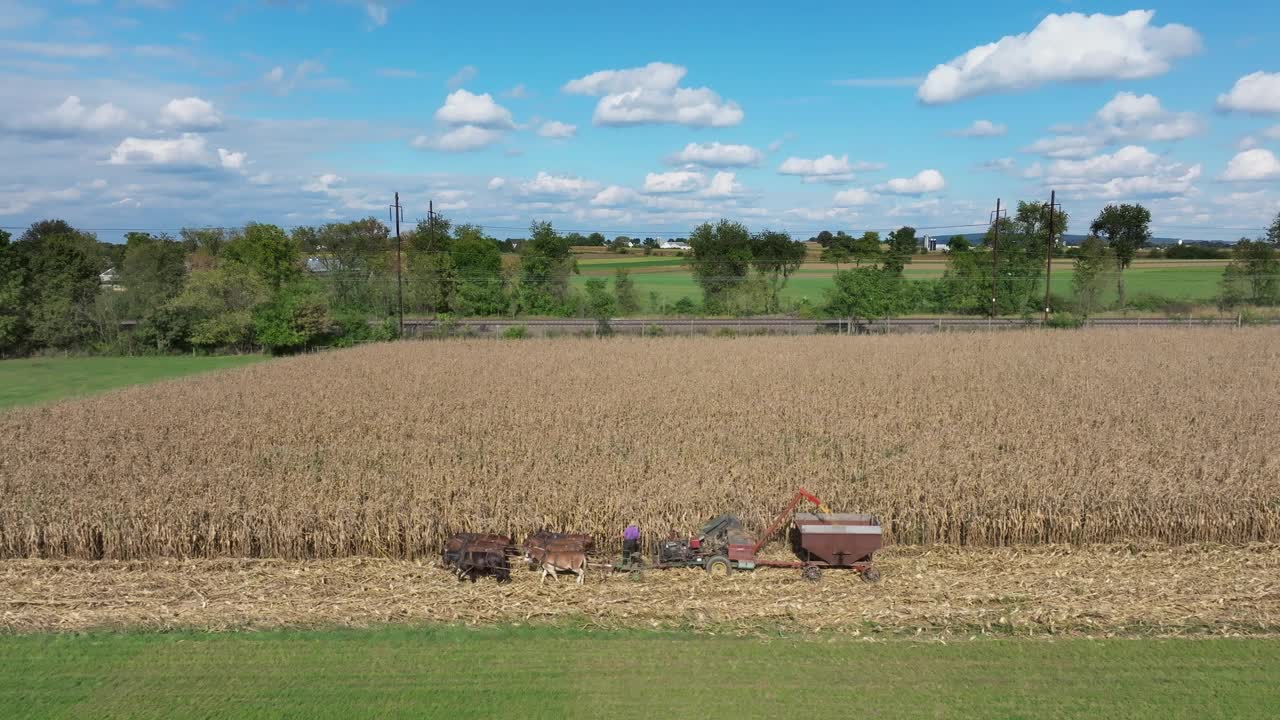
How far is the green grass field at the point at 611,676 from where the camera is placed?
8.95 metres

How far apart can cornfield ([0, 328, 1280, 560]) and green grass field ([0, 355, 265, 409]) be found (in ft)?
16.7

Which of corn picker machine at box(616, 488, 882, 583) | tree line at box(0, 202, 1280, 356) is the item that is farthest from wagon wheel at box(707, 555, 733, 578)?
tree line at box(0, 202, 1280, 356)

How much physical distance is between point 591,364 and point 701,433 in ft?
45.5

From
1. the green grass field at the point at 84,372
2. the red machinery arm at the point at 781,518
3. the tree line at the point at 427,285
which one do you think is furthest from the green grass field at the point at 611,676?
the tree line at the point at 427,285

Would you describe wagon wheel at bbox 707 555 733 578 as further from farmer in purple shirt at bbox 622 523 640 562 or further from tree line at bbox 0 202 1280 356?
tree line at bbox 0 202 1280 356

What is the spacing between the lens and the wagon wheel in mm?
12414

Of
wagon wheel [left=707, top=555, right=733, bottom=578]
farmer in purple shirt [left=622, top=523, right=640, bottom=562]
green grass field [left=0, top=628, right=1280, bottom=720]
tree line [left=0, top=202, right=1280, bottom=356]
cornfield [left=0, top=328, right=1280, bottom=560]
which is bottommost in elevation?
green grass field [left=0, top=628, right=1280, bottom=720]

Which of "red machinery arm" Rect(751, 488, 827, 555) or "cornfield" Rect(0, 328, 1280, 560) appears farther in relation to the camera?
"cornfield" Rect(0, 328, 1280, 560)

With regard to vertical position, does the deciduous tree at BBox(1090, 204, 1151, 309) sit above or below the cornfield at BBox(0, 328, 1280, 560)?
above

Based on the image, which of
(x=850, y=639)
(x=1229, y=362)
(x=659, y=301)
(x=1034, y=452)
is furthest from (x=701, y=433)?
(x=659, y=301)

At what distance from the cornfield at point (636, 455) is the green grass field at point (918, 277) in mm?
39494

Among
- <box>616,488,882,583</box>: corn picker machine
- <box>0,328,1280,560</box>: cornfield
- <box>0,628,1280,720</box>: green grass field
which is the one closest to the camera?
<box>0,628,1280,720</box>: green grass field

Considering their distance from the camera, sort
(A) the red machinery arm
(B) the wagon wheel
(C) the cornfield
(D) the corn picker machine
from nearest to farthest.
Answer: (D) the corn picker machine, (B) the wagon wheel, (A) the red machinery arm, (C) the cornfield

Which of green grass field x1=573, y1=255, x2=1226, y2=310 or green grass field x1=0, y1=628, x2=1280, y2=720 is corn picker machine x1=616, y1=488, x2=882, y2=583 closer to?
green grass field x1=0, y1=628, x2=1280, y2=720
